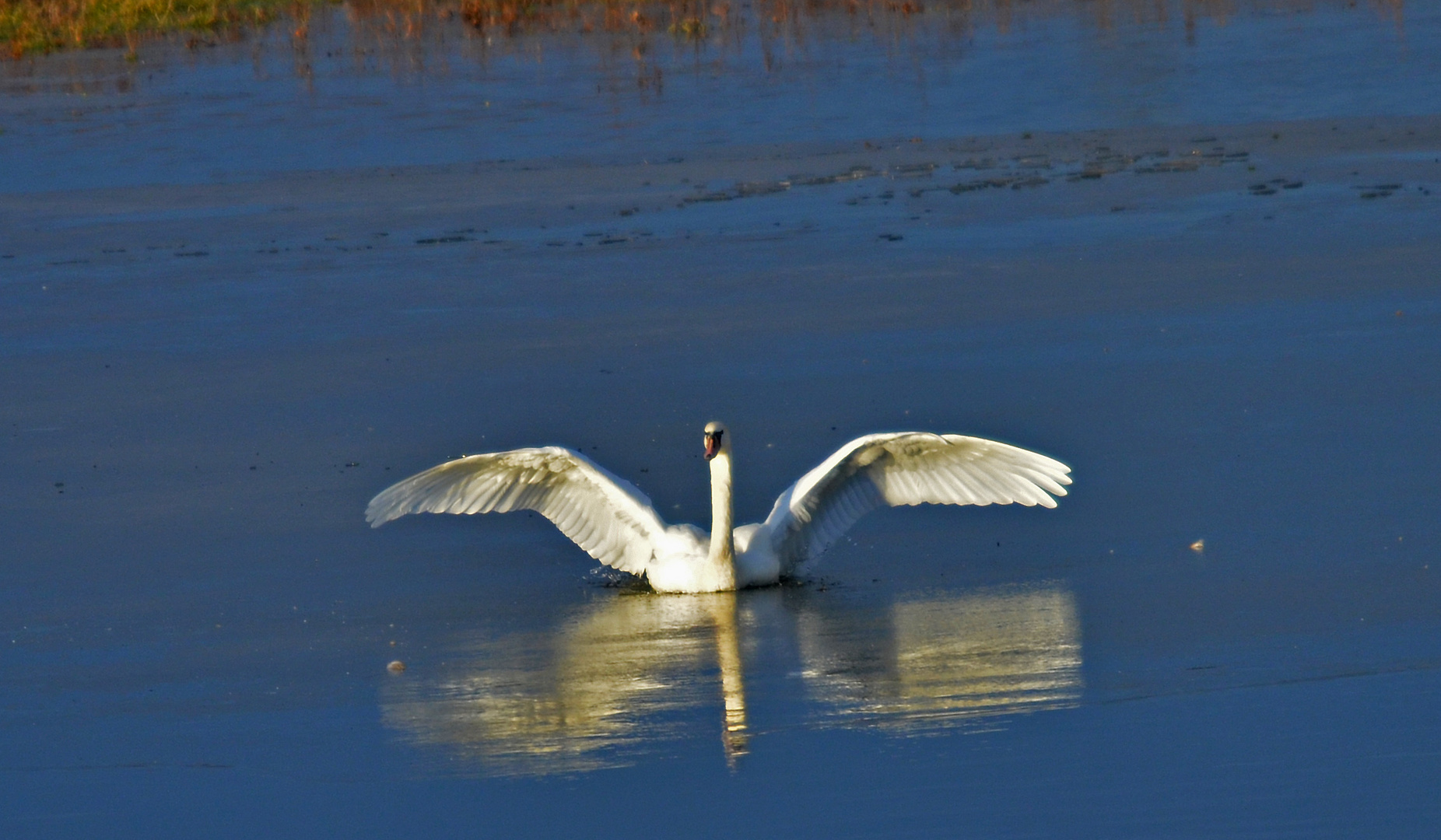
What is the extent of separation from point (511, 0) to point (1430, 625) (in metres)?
28.7

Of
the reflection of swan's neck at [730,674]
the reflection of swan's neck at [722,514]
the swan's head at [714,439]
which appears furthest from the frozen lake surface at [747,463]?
the swan's head at [714,439]

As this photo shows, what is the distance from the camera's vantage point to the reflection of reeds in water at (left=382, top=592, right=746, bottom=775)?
5867 millimetres

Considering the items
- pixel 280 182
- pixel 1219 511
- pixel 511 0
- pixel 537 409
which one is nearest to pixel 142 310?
pixel 537 409

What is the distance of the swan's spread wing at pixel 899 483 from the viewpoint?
26.2 ft

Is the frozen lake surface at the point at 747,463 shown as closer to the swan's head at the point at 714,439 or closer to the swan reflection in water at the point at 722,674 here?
the swan reflection in water at the point at 722,674

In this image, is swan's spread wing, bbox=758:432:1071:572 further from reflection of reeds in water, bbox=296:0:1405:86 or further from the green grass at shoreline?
the green grass at shoreline

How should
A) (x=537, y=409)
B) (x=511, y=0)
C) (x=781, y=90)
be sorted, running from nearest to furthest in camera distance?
(x=537, y=409), (x=781, y=90), (x=511, y=0)

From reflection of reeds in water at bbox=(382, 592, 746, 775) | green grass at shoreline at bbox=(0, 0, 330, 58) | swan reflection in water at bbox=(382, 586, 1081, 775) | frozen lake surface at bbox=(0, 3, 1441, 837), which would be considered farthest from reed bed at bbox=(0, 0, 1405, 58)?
reflection of reeds in water at bbox=(382, 592, 746, 775)

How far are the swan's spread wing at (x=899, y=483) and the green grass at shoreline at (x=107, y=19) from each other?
26.0m

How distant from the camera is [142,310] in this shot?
13359 mm

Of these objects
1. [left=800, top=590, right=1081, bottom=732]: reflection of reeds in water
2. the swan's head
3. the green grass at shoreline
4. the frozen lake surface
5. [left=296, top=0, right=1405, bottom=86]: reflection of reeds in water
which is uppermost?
the green grass at shoreline

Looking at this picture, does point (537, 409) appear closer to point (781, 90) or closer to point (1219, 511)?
point (1219, 511)

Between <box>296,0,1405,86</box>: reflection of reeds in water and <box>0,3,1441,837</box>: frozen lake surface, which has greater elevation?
<box>296,0,1405,86</box>: reflection of reeds in water

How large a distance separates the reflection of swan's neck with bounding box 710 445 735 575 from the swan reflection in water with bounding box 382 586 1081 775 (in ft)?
0.48
